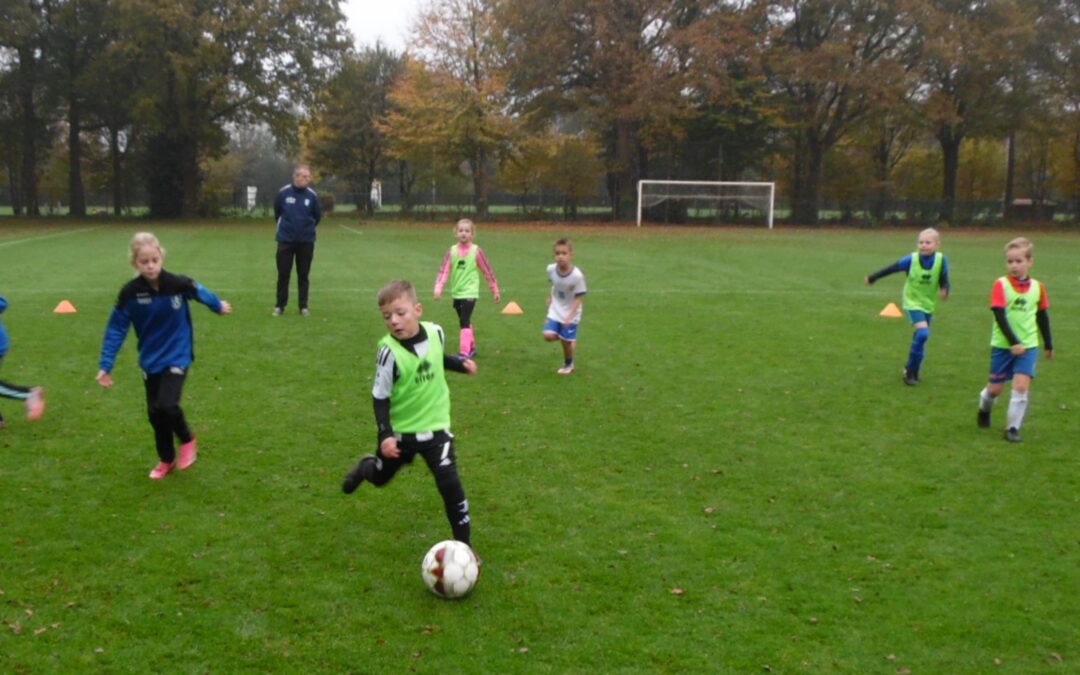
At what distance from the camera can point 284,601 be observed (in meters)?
4.76

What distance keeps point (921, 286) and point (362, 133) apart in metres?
58.1

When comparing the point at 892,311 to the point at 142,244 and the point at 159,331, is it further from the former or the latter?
the point at 142,244

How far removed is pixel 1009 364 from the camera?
7.87 m

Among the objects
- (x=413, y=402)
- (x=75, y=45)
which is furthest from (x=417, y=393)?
(x=75, y=45)

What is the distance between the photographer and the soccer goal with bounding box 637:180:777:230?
48.8 meters

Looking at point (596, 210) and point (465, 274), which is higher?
point (596, 210)

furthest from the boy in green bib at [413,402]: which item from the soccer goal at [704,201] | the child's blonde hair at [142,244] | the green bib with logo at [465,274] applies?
the soccer goal at [704,201]

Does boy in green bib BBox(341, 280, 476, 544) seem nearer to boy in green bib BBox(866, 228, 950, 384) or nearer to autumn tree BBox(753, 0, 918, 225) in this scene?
boy in green bib BBox(866, 228, 950, 384)

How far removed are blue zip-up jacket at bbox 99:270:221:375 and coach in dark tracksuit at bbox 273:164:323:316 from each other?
7.45 metres

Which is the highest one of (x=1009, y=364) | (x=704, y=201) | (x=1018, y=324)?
(x=704, y=201)

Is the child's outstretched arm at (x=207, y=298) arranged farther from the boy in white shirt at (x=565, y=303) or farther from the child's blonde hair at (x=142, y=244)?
the boy in white shirt at (x=565, y=303)

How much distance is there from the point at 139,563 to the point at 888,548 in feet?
14.5

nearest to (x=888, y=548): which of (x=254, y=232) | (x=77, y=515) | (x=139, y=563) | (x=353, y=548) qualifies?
(x=353, y=548)

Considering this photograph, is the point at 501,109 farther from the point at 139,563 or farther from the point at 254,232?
the point at 139,563
